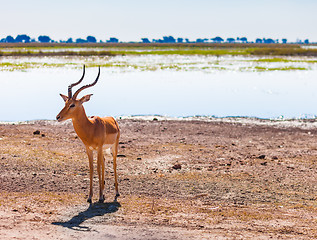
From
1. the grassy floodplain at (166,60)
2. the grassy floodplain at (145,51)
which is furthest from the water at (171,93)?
the grassy floodplain at (145,51)

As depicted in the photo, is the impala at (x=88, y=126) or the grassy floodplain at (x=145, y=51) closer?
the impala at (x=88, y=126)

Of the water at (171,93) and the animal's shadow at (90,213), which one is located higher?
the water at (171,93)

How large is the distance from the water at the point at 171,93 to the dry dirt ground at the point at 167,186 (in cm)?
614

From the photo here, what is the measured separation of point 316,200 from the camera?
9.94m

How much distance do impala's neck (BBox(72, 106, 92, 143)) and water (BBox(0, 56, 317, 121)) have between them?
14293 mm

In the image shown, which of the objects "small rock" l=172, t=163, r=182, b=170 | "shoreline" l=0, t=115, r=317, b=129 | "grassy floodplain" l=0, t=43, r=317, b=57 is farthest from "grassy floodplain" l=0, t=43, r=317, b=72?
"small rock" l=172, t=163, r=182, b=170

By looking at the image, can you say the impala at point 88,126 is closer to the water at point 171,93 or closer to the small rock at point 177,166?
the small rock at point 177,166

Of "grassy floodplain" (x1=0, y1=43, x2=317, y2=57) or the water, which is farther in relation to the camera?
"grassy floodplain" (x1=0, y1=43, x2=317, y2=57)

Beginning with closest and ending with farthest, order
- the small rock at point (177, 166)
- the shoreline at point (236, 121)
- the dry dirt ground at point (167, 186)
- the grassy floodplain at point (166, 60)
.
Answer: the dry dirt ground at point (167, 186) < the small rock at point (177, 166) < the shoreline at point (236, 121) < the grassy floodplain at point (166, 60)

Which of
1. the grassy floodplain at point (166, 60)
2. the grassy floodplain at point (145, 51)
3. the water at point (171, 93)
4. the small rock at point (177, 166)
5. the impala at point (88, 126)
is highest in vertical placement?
the grassy floodplain at point (145, 51)

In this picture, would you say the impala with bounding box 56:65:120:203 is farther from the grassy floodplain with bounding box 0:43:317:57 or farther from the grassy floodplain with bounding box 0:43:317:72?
the grassy floodplain with bounding box 0:43:317:57

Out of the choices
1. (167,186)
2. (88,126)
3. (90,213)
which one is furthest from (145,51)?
(90,213)

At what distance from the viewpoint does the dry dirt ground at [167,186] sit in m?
7.75

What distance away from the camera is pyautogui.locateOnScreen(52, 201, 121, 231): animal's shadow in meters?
7.75
